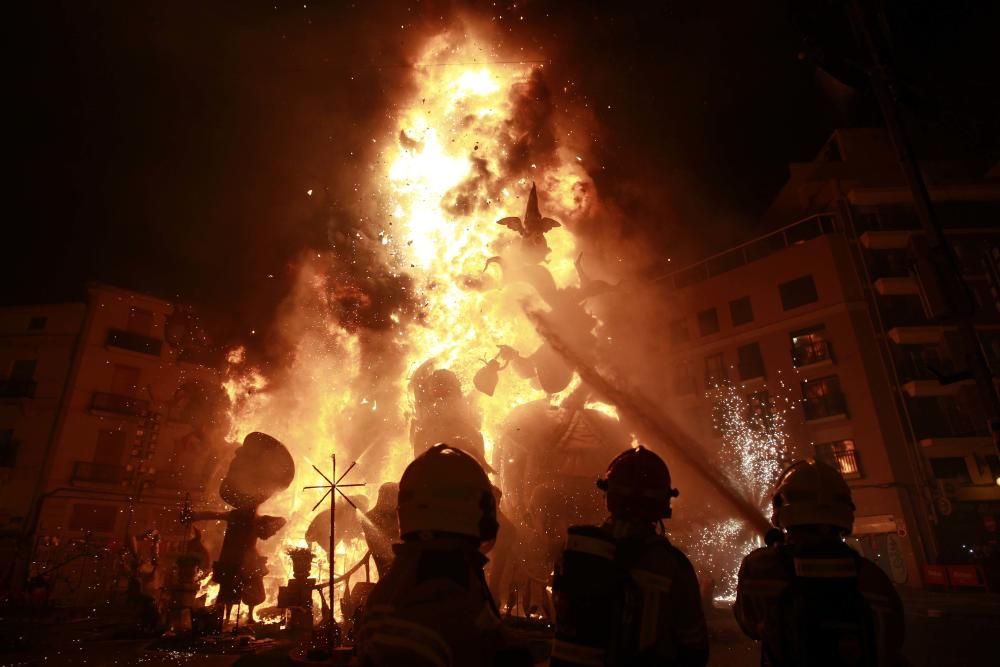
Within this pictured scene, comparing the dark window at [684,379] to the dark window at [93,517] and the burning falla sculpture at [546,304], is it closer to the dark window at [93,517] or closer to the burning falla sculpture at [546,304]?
the burning falla sculpture at [546,304]

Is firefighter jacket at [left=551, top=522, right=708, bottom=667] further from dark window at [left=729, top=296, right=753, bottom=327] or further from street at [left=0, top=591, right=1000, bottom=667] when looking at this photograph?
dark window at [left=729, top=296, right=753, bottom=327]

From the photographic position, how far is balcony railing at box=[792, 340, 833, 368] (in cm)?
3369

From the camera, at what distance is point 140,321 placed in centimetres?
3734

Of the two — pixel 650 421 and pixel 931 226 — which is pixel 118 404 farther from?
pixel 931 226

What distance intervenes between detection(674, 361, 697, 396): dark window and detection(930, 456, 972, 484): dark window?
1411 cm

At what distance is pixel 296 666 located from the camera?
1000 centimetres

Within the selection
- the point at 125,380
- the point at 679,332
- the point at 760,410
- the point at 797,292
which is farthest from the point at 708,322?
the point at 125,380

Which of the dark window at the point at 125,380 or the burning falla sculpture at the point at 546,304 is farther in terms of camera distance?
the dark window at the point at 125,380

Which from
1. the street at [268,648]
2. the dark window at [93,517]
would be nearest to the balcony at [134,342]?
the dark window at [93,517]

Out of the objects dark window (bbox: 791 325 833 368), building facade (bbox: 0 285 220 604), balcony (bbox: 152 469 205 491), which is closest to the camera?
building facade (bbox: 0 285 220 604)

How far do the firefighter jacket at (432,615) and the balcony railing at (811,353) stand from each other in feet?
118

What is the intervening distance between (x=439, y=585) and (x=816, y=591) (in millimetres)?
2585

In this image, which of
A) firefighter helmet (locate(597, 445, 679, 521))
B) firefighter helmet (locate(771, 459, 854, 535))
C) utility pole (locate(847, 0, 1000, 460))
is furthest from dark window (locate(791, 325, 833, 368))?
firefighter helmet (locate(597, 445, 679, 521))

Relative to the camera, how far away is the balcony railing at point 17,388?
33219 millimetres
